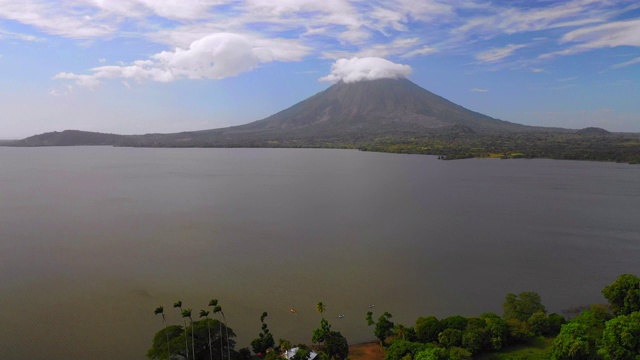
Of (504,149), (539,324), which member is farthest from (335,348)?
(504,149)

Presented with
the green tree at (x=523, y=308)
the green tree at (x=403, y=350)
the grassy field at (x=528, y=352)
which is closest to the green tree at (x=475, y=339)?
the grassy field at (x=528, y=352)

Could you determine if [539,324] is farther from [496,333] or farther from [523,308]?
[496,333]

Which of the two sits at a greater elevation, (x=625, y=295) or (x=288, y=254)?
(x=625, y=295)

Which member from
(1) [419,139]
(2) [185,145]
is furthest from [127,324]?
(2) [185,145]

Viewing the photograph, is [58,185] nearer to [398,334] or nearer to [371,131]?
[398,334]

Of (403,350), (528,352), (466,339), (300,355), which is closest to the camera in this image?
(403,350)

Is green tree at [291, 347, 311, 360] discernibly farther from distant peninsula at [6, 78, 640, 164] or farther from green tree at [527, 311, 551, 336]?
distant peninsula at [6, 78, 640, 164]

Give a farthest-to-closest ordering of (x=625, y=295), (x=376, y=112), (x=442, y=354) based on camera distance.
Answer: (x=376, y=112) < (x=625, y=295) < (x=442, y=354)

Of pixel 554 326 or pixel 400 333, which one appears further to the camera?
pixel 554 326
